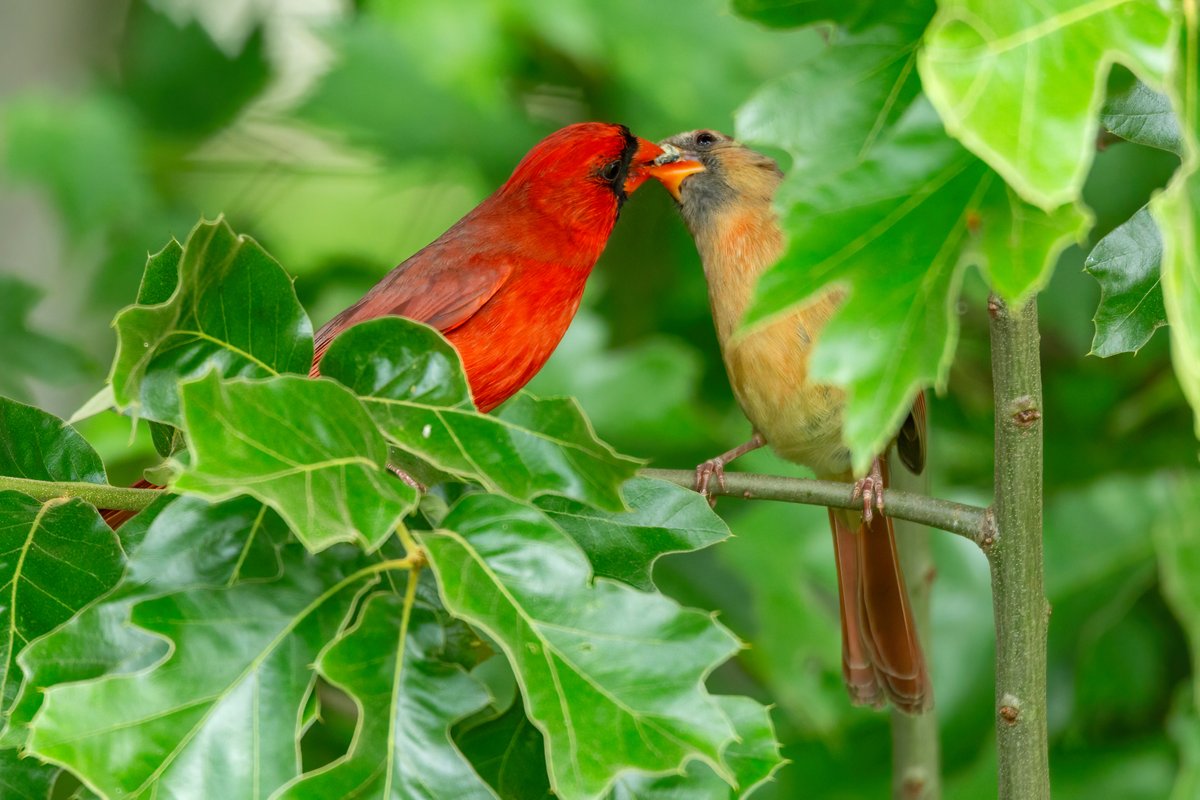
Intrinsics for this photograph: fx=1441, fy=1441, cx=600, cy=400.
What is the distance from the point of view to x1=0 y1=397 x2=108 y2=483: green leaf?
1.74 m

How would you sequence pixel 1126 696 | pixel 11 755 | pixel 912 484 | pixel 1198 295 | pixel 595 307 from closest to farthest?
pixel 1198 295, pixel 11 755, pixel 912 484, pixel 1126 696, pixel 595 307

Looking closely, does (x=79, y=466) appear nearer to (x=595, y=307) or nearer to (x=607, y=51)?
(x=607, y=51)

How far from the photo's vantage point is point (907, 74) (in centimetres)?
130

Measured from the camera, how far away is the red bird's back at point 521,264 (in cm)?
256

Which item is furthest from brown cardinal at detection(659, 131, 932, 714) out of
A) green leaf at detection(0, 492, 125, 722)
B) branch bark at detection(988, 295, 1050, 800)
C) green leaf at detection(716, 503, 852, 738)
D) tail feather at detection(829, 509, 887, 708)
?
green leaf at detection(0, 492, 125, 722)

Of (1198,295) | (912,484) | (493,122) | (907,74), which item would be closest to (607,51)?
(493,122)

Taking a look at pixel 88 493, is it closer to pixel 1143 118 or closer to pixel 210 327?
pixel 210 327

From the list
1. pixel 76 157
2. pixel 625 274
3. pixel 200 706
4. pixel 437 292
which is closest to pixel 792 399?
pixel 437 292

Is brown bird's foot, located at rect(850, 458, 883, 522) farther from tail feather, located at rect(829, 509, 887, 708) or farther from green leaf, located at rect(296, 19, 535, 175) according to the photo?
green leaf, located at rect(296, 19, 535, 175)

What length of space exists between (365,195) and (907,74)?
382 centimetres

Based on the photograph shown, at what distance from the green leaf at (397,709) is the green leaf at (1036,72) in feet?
2.75

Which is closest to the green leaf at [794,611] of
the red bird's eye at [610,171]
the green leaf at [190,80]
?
the red bird's eye at [610,171]

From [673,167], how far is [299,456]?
5.84 feet

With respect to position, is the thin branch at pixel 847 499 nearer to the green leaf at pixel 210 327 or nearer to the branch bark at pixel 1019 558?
the branch bark at pixel 1019 558
